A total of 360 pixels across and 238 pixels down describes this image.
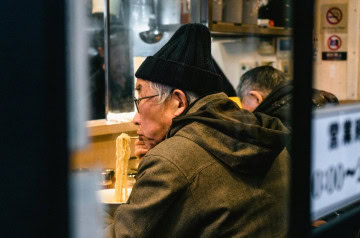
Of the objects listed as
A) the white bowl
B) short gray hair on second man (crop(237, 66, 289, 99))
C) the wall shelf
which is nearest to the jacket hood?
the white bowl

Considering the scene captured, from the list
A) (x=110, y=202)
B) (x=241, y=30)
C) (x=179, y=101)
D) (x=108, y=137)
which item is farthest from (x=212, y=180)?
(x=241, y=30)

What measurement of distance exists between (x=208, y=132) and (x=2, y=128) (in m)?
0.99

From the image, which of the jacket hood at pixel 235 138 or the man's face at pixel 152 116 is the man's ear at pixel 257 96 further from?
the jacket hood at pixel 235 138

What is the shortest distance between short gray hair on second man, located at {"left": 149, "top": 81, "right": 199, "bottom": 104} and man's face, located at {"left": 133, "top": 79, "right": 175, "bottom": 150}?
0.01 metres

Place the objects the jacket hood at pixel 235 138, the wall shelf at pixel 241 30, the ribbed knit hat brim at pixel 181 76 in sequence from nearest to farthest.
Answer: the jacket hood at pixel 235 138 → the ribbed knit hat brim at pixel 181 76 → the wall shelf at pixel 241 30

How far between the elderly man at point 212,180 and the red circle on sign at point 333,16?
2396 millimetres

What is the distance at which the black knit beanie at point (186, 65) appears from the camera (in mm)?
2107

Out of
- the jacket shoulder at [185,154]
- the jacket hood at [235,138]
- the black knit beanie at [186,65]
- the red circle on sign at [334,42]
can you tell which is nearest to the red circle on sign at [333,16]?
the red circle on sign at [334,42]

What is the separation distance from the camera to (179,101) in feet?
6.98

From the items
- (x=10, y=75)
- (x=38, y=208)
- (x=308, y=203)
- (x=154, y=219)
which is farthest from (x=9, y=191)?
(x=154, y=219)

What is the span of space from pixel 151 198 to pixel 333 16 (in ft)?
9.78

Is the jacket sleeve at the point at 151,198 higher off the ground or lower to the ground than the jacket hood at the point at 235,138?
lower

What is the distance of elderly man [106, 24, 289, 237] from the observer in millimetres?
1667

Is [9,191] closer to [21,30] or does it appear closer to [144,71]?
[21,30]
